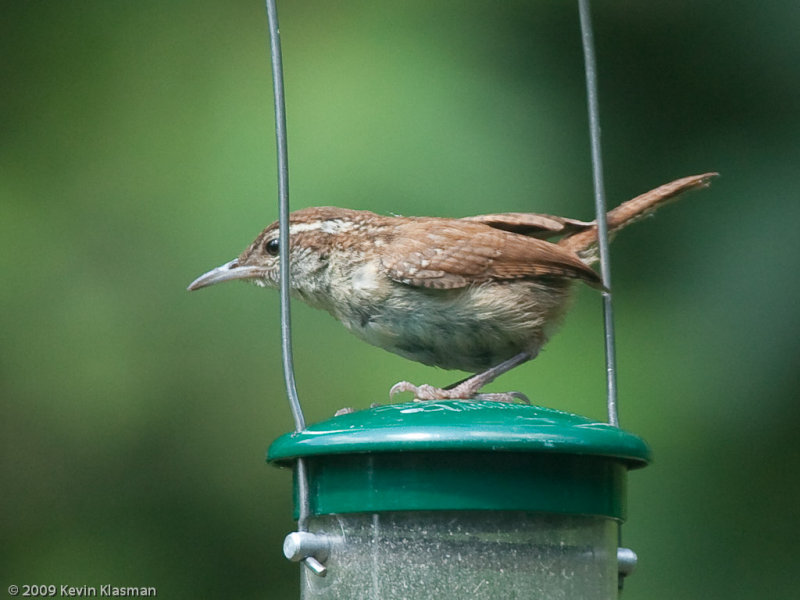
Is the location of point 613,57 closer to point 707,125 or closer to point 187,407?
point 707,125

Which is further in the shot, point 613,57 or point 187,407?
point 613,57

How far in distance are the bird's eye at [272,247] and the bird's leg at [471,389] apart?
0.47m

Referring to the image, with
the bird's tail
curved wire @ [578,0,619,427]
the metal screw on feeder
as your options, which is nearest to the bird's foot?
curved wire @ [578,0,619,427]

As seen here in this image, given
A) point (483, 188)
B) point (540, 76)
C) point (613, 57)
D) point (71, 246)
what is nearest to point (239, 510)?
point (71, 246)

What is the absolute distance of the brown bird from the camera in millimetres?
2902

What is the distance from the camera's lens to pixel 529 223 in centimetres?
299

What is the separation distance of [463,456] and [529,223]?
102 centimetres

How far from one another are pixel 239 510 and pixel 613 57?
6.09 feet

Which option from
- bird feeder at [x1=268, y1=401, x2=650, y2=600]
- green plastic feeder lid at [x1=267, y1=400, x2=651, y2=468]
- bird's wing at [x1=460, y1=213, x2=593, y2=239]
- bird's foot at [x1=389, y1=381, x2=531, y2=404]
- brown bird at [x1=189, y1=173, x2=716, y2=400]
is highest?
bird's wing at [x1=460, y1=213, x2=593, y2=239]

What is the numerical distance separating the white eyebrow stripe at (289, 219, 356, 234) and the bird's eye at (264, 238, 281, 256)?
2.9 inches

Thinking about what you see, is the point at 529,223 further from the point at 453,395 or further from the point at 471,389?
the point at 453,395

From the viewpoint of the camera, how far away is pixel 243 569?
3.79m

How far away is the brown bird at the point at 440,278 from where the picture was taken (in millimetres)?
2902

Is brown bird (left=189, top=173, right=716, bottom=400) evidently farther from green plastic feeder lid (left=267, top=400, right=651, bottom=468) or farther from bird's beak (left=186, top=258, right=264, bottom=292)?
green plastic feeder lid (left=267, top=400, right=651, bottom=468)
